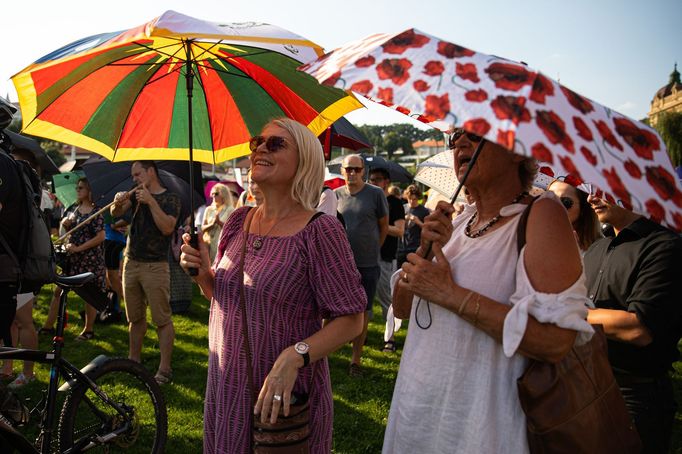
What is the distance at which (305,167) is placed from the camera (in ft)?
7.59

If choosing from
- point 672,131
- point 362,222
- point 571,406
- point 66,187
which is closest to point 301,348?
point 571,406

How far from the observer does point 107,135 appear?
3.14 meters

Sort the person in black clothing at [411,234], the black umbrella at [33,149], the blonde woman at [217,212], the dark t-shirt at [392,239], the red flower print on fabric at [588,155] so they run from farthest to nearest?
the blonde woman at [217,212]
the person in black clothing at [411,234]
the dark t-shirt at [392,239]
the black umbrella at [33,149]
the red flower print on fabric at [588,155]

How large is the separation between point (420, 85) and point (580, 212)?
6.81 ft

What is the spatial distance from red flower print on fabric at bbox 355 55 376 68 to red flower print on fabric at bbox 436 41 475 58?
205 millimetres

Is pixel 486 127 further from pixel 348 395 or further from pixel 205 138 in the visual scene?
pixel 348 395

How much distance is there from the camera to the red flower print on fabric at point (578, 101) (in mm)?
1555

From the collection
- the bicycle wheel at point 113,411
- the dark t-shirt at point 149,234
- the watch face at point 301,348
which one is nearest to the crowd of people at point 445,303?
the watch face at point 301,348

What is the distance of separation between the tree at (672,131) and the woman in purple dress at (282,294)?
44.0m

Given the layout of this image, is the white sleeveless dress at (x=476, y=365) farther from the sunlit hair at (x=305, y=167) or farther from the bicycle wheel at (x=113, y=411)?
the bicycle wheel at (x=113, y=411)

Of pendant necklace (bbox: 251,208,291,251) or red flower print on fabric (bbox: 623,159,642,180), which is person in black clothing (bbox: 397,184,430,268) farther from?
red flower print on fabric (bbox: 623,159,642,180)

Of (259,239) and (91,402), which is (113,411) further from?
(259,239)

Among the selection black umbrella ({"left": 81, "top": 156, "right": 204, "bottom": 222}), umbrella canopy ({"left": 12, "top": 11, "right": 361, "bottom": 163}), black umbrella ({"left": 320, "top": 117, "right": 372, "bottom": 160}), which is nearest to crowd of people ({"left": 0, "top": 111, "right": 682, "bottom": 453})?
umbrella canopy ({"left": 12, "top": 11, "right": 361, "bottom": 163})

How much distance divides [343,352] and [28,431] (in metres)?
3.55
